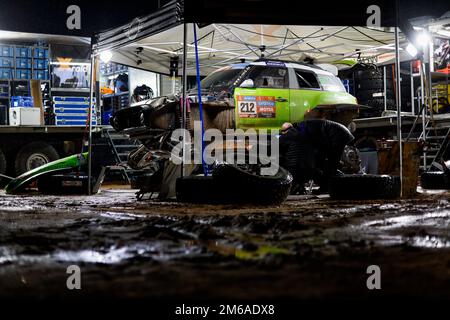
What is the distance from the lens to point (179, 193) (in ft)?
20.1

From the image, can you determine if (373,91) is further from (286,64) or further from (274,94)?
(274,94)

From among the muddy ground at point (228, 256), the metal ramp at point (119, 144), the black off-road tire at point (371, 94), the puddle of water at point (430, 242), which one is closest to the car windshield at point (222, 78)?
the metal ramp at point (119, 144)

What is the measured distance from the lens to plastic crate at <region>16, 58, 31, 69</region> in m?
18.1

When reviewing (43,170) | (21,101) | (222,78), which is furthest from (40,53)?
(222,78)

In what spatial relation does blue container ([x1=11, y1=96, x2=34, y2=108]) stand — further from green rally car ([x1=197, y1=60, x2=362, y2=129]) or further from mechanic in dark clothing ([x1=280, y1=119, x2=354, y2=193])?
mechanic in dark clothing ([x1=280, y1=119, x2=354, y2=193])

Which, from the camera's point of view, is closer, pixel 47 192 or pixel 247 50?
pixel 47 192

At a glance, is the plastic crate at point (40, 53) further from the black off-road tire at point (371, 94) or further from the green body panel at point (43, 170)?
the black off-road tire at point (371, 94)

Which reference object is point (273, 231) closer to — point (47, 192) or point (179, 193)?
point (179, 193)

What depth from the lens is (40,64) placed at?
18.4 meters

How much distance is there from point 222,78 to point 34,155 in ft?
20.7

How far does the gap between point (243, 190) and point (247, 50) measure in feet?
17.5

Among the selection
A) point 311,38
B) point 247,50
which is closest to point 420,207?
point 311,38

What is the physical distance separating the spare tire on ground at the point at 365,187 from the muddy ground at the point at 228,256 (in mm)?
2024
